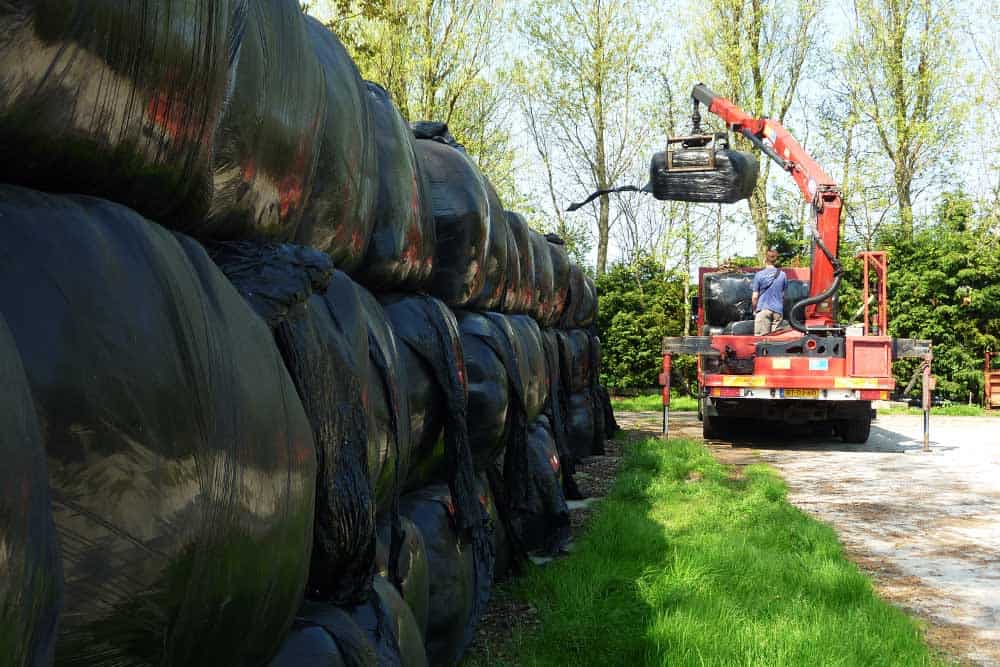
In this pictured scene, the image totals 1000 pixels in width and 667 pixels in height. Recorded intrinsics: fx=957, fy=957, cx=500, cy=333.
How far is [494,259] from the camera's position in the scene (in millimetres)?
3535

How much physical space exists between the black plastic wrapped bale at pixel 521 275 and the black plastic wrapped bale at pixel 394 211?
1.64 m

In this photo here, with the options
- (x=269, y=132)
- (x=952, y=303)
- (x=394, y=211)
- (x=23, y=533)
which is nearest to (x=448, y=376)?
(x=394, y=211)

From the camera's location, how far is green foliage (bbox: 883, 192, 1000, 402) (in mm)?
16422

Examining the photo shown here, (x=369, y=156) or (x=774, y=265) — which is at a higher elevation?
(x=774, y=265)

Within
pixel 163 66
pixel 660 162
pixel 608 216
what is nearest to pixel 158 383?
pixel 163 66

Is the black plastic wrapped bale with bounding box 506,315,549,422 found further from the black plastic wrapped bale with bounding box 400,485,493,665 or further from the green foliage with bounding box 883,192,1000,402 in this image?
the green foliage with bounding box 883,192,1000,402

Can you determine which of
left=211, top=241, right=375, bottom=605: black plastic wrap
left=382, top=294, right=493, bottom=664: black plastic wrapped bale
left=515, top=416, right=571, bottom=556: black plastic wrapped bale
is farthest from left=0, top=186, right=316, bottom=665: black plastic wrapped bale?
left=515, top=416, right=571, bottom=556: black plastic wrapped bale

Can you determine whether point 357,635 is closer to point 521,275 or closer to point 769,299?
point 521,275

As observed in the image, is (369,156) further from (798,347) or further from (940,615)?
(798,347)

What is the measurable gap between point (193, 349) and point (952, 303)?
17867 millimetres

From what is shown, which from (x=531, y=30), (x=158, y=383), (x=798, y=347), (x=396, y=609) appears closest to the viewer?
(x=158, y=383)

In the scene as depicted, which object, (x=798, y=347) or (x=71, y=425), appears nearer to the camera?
(x=71, y=425)

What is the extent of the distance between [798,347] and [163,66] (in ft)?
27.9

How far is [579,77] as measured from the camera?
21.3 metres
